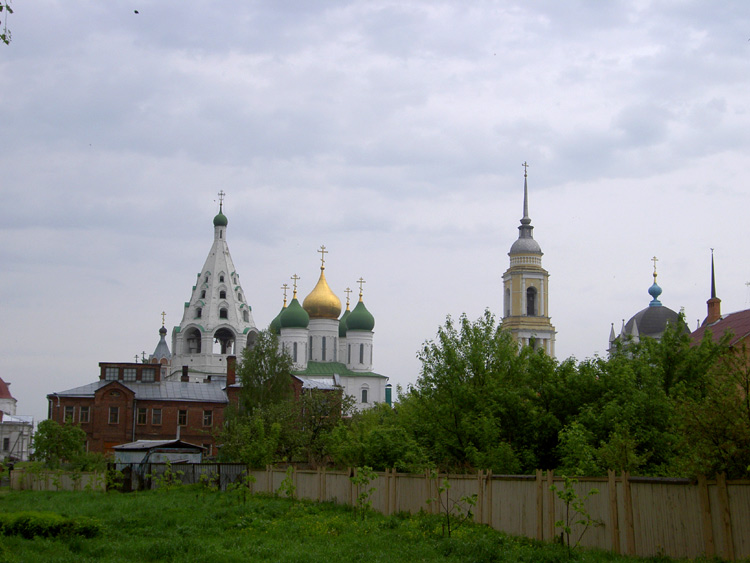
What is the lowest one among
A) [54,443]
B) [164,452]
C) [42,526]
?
[42,526]

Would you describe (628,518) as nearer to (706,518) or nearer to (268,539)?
(706,518)

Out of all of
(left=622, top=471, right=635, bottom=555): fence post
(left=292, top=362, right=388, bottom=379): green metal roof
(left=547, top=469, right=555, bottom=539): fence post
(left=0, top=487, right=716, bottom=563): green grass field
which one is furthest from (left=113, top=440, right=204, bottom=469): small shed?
(left=292, top=362, right=388, bottom=379): green metal roof

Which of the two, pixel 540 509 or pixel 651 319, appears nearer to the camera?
pixel 540 509

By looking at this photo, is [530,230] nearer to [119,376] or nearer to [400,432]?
[119,376]

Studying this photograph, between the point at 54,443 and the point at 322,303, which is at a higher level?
the point at 322,303

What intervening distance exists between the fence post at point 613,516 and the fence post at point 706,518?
1.65m

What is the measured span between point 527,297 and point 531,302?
67 cm

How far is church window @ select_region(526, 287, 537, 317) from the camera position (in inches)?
3398

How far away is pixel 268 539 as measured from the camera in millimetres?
18203

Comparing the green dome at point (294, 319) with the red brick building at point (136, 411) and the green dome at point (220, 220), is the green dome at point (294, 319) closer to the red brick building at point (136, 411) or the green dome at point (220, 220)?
the green dome at point (220, 220)

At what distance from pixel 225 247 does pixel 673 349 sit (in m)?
61.1

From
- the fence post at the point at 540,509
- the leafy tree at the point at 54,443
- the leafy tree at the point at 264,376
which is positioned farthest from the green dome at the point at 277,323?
the fence post at the point at 540,509

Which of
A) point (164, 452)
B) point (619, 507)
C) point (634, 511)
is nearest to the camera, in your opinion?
point (634, 511)

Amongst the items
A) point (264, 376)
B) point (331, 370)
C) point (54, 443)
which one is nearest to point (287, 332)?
point (331, 370)
